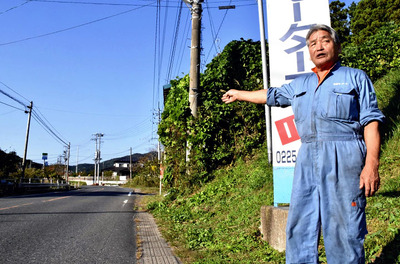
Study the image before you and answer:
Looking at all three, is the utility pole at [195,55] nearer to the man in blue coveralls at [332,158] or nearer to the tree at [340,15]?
the man in blue coveralls at [332,158]

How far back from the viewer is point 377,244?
271cm

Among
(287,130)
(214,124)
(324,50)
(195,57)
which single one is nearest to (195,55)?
(195,57)

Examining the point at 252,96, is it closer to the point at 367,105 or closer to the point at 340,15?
the point at 367,105

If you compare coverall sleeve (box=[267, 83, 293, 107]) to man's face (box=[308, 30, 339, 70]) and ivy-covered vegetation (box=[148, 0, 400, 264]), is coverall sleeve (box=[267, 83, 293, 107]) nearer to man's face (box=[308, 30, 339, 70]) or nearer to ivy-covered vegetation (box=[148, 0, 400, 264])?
man's face (box=[308, 30, 339, 70])

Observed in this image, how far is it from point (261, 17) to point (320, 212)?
19.5 ft

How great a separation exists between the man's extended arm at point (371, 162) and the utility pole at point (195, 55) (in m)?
7.69

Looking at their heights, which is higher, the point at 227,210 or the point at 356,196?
the point at 356,196

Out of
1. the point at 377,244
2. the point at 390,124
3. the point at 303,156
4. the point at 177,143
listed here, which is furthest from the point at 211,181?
the point at 303,156

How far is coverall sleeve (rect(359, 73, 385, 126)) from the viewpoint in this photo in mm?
1866

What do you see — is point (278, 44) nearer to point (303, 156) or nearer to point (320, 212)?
point (303, 156)

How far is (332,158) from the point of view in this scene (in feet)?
6.44

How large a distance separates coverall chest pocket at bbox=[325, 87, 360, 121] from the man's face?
0.77 ft

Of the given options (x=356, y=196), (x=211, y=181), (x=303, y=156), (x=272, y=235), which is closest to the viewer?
(x=356, y=196)

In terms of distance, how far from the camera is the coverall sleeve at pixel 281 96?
7.63 feet
